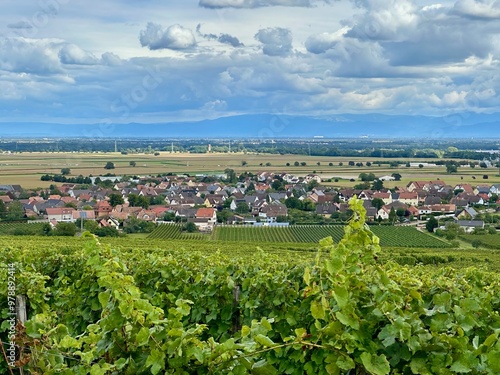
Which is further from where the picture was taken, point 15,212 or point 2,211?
point 15,212

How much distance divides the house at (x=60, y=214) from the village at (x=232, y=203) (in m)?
0.10

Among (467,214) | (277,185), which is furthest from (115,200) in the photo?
(467,214)

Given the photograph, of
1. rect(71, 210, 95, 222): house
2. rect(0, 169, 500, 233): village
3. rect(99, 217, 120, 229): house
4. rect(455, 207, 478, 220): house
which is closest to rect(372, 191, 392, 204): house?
rect(0, 169, 500, 233): village

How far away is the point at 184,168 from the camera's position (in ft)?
421

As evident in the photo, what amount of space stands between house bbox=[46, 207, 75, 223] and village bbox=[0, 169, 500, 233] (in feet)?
0.34

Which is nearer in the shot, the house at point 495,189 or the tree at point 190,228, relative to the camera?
the tree at point 190,228

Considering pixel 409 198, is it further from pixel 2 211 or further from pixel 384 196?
pixel 2 211

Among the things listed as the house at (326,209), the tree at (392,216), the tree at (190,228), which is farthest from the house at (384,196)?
the tree at (190,228)

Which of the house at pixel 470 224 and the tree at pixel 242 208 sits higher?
the house at pixel 470 224

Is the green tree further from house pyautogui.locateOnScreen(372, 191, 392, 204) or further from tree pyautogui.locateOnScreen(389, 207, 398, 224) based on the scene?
house pyautogui.locateOnScreen(372, 191, 392, 204)

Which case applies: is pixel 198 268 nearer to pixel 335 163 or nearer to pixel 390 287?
pixel 390 287

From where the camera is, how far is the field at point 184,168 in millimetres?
103062

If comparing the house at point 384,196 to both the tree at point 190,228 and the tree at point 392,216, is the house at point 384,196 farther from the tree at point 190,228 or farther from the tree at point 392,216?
the tree at point 190,228

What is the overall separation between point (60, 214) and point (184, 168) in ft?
220
